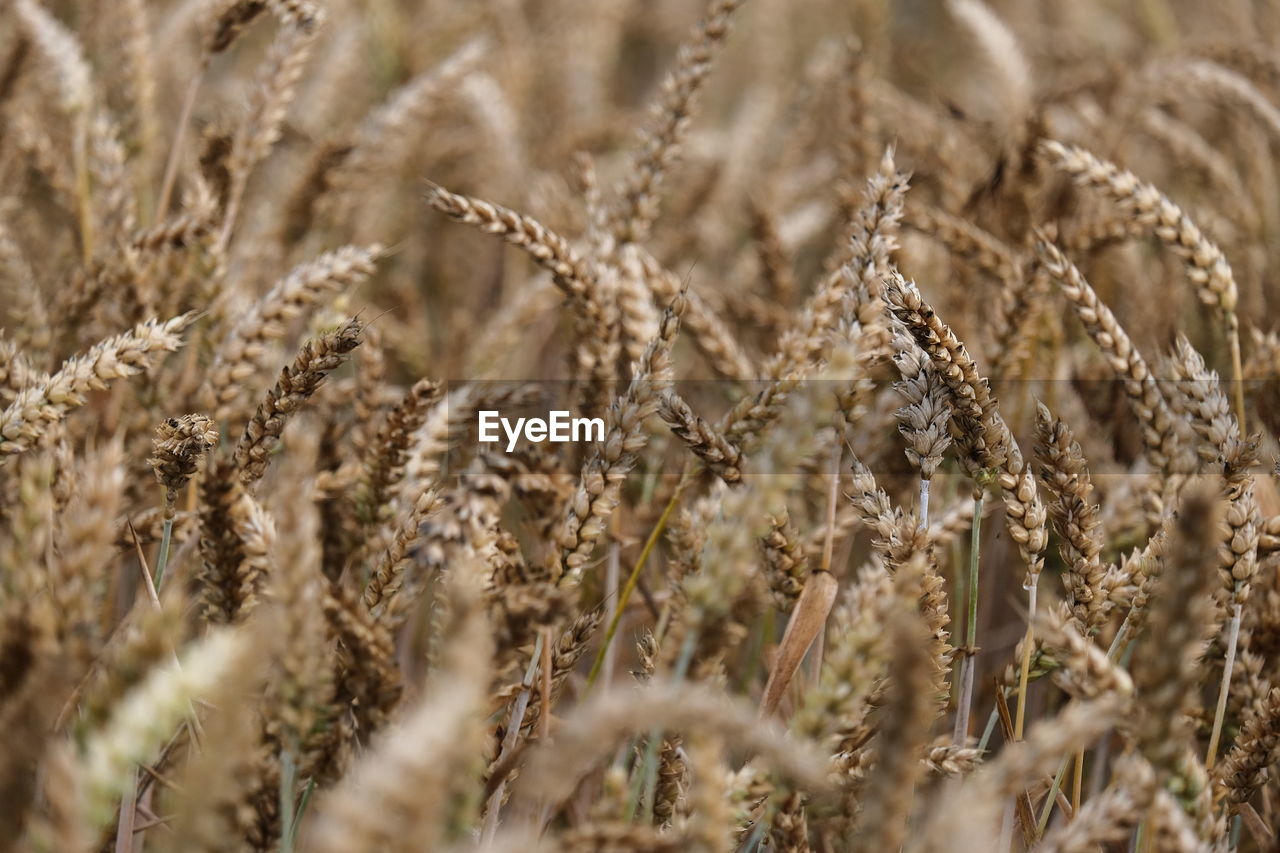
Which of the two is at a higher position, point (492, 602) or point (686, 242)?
point (492, 602)

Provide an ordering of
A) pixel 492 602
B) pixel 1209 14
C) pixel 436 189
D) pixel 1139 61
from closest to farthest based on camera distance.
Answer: pixel 492 602 < pixel 436 189 < pixel 1139 61 < pixel 1209 14

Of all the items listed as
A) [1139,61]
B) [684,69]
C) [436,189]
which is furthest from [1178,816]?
[1139,61]

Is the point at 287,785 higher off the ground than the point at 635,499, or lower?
higher

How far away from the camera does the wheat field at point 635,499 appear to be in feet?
2.32

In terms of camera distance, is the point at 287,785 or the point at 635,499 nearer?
the point at 287,785

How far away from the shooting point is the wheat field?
0.71 metres

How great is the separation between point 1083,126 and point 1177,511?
163 cm

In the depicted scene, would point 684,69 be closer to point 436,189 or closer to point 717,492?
point 436,189

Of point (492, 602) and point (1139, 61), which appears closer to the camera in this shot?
point (492, 602)

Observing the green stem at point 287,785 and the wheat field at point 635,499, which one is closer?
the wheat field at point 635,499

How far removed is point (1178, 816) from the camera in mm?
797

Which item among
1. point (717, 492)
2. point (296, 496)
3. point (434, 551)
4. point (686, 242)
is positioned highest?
point (296, 496)

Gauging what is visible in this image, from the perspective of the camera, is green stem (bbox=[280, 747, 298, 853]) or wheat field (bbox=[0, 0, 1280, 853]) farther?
green stem (bbox=[280, 747, 298, 853])

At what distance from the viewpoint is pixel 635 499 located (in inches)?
63.8
